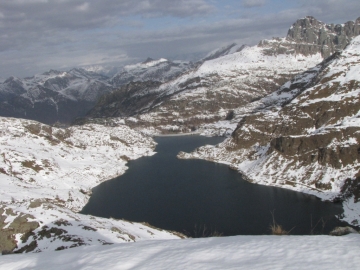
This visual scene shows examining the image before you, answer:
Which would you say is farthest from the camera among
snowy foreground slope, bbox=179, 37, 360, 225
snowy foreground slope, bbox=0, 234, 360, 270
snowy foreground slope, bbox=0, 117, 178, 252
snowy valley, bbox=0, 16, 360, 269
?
snowy foreground slope, bbox=179, 37, 360, 225

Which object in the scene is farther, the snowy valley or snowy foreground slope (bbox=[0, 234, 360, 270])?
the snowy valley

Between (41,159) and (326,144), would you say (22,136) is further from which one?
(326,144)

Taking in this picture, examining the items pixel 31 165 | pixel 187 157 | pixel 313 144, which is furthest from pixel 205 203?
pixel 187 157

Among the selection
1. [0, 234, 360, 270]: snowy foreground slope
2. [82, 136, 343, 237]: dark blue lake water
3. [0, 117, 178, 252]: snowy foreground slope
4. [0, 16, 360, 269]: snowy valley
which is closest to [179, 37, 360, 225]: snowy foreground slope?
[0, 16, 360, 269]: snowy valley

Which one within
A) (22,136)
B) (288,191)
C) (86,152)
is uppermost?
(22,136)

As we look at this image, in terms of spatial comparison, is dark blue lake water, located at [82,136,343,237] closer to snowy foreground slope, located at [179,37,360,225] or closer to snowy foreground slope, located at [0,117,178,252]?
snowy foreground slope, located at [179,37,360,225]

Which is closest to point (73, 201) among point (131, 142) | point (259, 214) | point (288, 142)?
point (259, 214)
